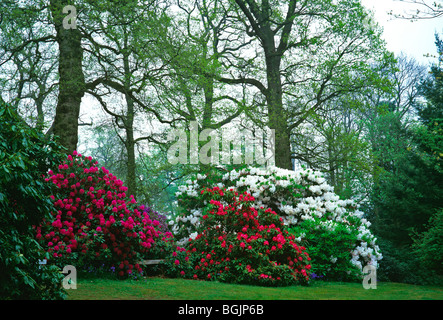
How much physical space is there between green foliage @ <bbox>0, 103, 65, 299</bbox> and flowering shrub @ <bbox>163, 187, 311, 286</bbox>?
290 cm

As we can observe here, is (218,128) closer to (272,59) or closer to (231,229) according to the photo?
(272,59)

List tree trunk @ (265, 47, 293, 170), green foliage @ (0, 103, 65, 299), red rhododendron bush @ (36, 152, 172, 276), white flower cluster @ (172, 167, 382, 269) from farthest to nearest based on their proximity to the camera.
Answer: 1. tree trunk @ (265, 47, 293, 170)
2. white flower cluster @ (172, 167, 382, 269)
3. red rhododendron bush @ (36, 152, 172, 276)
4. green foliage @ (0, 103, 65, 299)

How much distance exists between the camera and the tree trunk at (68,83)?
8977 millimetres

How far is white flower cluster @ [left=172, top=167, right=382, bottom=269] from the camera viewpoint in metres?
8.40

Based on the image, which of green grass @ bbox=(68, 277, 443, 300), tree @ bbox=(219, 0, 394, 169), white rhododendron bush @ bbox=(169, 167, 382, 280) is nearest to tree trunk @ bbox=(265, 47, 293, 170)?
tree @ bbox=(219, 0, 394, 169)

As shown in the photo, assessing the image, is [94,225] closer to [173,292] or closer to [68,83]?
[173,292]

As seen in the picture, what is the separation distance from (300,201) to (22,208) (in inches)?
245

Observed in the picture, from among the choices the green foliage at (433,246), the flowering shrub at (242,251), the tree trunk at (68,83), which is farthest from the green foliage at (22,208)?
the green foliage at (433,246)

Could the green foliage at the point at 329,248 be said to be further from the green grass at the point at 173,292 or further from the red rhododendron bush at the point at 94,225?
the red rhododendron bush at the point at 94,225

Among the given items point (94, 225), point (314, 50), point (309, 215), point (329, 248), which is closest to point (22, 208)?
point (94, 225)

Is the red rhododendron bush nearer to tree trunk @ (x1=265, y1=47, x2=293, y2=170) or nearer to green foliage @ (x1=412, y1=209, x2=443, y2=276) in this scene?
tree trunk @ (x1=265, y1=47, x2=293, y2=170)

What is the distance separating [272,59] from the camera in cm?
1281

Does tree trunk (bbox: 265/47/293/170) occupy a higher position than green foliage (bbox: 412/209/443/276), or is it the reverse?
tree trunk (bbox: 265/47/293/170)

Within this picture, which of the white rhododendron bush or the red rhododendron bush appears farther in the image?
the white rhododendron bush
